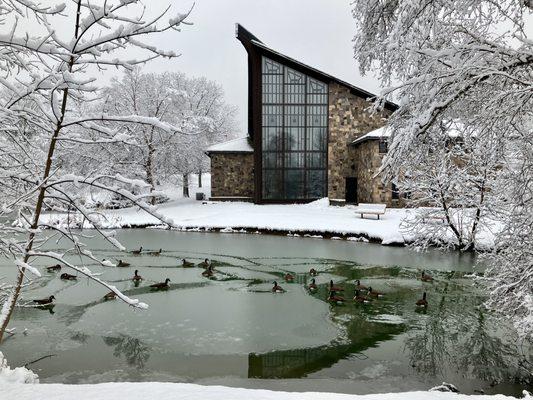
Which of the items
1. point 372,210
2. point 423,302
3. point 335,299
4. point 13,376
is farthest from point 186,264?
point 372,210

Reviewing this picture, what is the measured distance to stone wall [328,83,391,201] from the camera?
35.3m

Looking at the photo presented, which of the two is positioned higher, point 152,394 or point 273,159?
point 273,159

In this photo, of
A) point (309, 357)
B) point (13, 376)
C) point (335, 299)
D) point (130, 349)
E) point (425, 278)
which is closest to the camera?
point (13, 376)

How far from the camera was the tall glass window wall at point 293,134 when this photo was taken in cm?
3541

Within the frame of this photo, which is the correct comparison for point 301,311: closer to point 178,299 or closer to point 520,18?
point 178,299

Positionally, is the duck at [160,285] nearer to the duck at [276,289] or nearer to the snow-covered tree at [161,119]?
the duck at [276,289]

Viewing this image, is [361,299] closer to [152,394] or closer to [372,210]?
[152,394]

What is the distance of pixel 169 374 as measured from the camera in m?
7.83

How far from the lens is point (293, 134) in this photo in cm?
3588

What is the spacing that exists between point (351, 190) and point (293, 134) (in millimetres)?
6555

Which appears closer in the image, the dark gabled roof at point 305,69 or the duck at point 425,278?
the duck at point 425,278

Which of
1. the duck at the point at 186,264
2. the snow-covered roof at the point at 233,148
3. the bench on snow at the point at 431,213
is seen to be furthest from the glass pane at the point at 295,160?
the duck at the point at 186,264

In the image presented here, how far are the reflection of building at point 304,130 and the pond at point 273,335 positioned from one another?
1991 centimetres

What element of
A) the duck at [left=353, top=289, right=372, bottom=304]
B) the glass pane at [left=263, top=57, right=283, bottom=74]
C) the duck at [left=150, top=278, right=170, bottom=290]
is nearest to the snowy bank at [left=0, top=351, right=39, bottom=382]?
the duck at [left=150, top=278, right=170, bottom=290]
